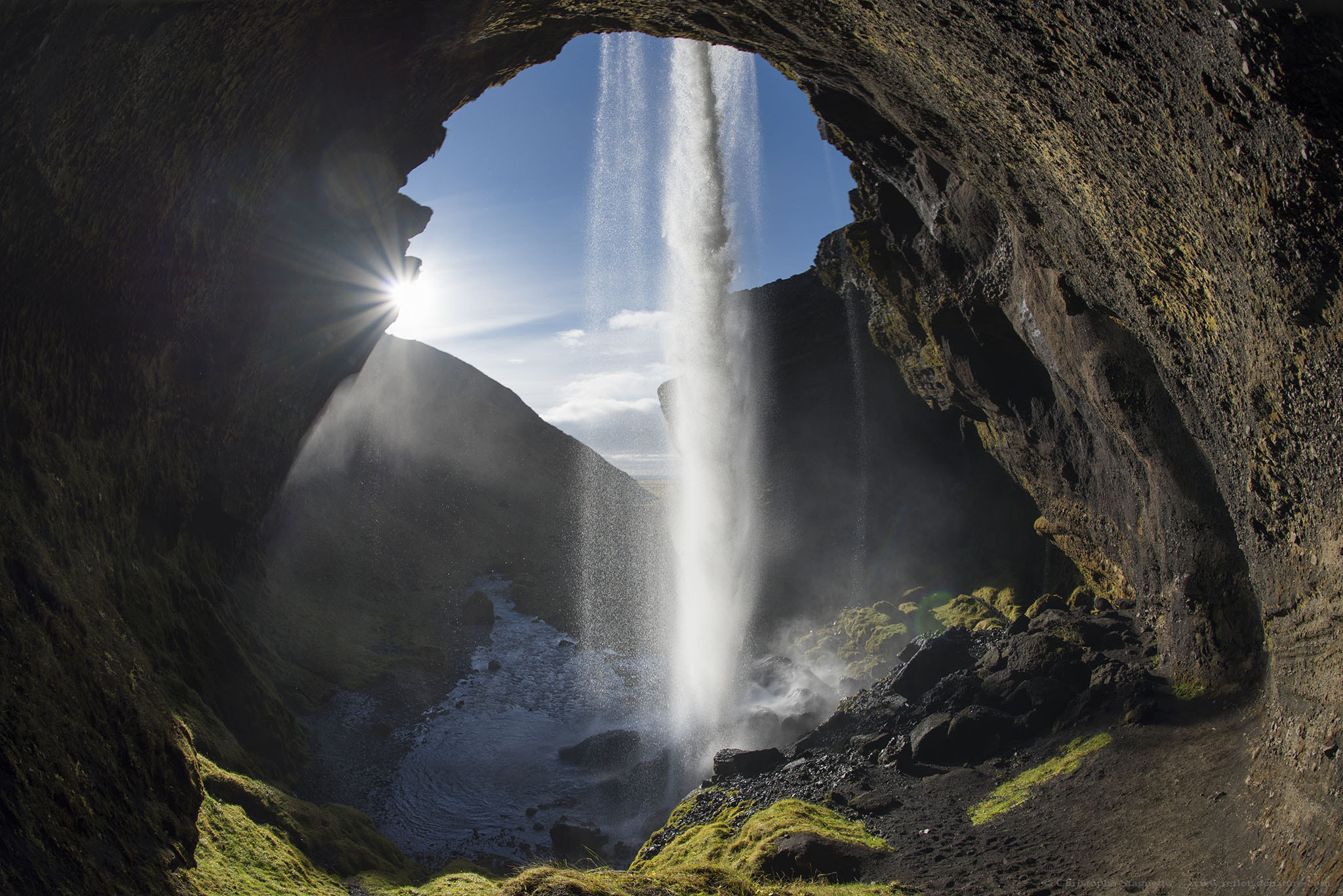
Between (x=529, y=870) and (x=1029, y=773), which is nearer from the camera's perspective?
(x=529, y=870)

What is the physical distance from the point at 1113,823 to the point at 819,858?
431cm

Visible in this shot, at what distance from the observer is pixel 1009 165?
1073 centimetres

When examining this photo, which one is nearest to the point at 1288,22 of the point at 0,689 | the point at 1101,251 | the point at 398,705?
the point at 1101,251

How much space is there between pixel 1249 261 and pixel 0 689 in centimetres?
1235

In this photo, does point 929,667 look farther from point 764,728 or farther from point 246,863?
point 246,863

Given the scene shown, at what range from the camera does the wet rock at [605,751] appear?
22584 millimetres

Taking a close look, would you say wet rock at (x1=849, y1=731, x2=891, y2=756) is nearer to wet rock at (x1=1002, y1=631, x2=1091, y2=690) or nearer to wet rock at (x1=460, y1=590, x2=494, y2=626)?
wet rock at (x1=1002, y1=631, x2=1091, y2=690)

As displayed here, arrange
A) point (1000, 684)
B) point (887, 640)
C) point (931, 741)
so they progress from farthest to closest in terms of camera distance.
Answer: point (887, 640) → point (1000, 684) → point (931, 741)

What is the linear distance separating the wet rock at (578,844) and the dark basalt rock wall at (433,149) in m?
7.51

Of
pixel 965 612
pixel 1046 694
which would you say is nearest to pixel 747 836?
pixel 1046 694

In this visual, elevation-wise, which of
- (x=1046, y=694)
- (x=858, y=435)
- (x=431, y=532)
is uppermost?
(x=858, y=435)

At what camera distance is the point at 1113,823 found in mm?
9500

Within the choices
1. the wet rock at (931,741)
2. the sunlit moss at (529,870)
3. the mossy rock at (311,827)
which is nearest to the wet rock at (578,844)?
the sunlit moss at (529,870)

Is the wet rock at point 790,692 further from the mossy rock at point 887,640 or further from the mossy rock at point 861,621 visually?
the mossy rock at point 861,621
